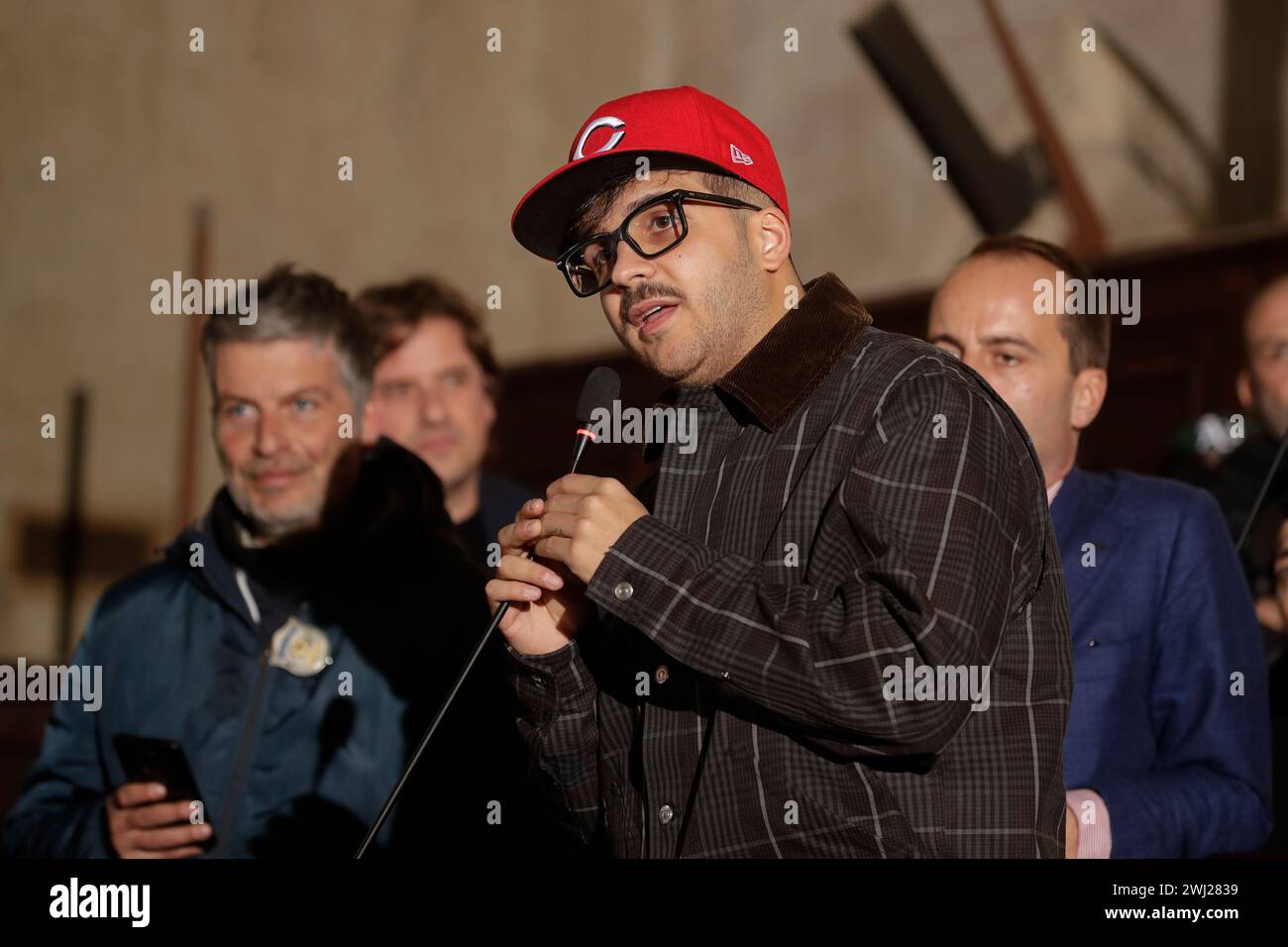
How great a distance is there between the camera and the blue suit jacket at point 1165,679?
2.08 metres

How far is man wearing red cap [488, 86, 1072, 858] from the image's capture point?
4.67 ft

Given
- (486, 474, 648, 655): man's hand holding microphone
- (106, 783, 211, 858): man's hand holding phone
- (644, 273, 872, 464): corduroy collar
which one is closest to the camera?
(486, 474, 648, 655): man's hand holding microphone

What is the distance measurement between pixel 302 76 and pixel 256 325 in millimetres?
4915

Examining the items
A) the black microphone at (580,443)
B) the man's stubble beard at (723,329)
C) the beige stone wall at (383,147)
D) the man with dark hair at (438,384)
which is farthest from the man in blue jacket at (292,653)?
the beige stone wall at (383,147)

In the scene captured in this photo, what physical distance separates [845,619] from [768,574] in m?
0.14

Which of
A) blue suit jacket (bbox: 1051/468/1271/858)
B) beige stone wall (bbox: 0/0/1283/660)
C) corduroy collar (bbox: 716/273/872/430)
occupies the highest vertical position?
beige stone wall (bbox: 0/0/1283/660)

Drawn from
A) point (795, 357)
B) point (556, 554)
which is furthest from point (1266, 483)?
point (556, 554)

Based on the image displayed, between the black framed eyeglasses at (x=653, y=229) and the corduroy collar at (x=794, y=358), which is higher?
the black framed eyeglasses at (x=653, y=229)

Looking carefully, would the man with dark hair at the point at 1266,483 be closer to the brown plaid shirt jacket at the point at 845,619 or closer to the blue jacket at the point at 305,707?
the brown plaid shirt jacket at the point at 845,619

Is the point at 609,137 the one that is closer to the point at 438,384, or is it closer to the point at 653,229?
the point at 653,229

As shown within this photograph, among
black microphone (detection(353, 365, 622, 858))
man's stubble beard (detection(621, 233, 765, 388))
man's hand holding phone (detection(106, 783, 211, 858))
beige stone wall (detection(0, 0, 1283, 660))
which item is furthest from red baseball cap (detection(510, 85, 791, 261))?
beige stone wall (detection(0, 0, 1283, 660))

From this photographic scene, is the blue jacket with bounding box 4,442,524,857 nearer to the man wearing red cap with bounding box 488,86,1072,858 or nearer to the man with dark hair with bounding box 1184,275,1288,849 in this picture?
the man wearing red cap with bounding box 488,86,1072,858
